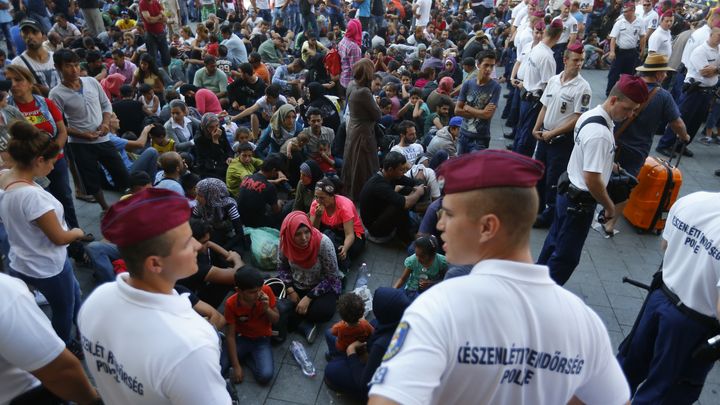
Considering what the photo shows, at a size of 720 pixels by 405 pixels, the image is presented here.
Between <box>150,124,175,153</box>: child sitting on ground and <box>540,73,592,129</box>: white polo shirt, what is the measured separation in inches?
186

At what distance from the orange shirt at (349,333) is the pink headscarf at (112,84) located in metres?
6.31

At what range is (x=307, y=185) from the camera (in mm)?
5691

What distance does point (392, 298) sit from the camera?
3.11 meters

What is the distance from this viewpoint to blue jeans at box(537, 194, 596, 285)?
4.09 metres

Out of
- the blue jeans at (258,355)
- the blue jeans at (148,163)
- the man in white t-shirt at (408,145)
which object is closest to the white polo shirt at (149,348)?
the blue jeans at (258,355)

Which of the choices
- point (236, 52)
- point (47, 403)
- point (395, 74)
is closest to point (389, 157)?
point (47, 403)

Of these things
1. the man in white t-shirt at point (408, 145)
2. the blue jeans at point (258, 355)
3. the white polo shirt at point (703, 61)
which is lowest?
the blue jeans at point (258, 355)

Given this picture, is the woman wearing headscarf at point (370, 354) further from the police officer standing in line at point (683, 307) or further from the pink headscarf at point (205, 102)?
the pink headscarf at point (205, 102)

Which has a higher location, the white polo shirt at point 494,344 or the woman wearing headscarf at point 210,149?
the white polo shirt at point 494,344

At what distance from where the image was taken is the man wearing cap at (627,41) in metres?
9.13

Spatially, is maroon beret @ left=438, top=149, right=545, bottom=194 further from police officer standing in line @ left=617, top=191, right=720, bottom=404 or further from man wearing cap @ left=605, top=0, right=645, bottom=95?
man wearing cap @ left=605, top=0, right=645, bottom=95

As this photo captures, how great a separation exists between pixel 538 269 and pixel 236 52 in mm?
10229

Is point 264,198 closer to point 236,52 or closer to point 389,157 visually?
point 389,157

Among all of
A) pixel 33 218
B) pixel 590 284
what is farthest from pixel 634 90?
pixel 33 218
